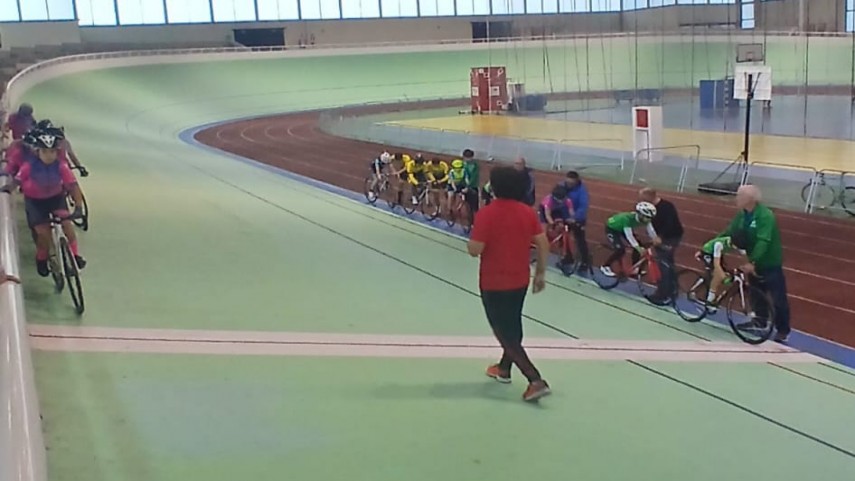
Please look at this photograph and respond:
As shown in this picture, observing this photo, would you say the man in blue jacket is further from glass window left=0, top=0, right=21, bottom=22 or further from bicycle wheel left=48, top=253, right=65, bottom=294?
glass window left=0, top=0, right=21, bottom=22

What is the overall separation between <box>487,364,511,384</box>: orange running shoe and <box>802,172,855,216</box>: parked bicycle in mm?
10379

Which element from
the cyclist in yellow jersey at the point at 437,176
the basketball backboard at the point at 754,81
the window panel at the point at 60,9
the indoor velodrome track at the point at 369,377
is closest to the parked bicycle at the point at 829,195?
the basketball backboard at the point at 754,81

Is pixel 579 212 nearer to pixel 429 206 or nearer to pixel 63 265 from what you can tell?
pixel 429 206

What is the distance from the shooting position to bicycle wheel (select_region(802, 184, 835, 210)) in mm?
15562

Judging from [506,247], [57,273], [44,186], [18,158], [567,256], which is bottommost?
[567,256]

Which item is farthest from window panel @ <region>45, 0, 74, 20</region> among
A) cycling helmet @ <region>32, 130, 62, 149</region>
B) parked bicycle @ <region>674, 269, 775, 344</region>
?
parked bicycle @ <region>674, 269, 775, 344</region>

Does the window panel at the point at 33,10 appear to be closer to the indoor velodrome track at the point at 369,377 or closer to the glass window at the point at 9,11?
the glass window at the point at 9,11

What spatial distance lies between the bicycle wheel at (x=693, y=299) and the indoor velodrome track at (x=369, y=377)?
210 mm

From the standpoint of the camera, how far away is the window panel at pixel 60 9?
43.0m

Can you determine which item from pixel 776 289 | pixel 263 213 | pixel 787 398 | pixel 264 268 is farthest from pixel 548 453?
pixel 263 213

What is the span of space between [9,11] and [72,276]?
129 ft

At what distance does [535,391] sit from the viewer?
5.86 metres

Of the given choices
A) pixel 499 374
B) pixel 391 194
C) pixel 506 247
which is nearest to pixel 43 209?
pixel 499 374

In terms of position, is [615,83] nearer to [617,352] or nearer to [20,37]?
[20,37]
